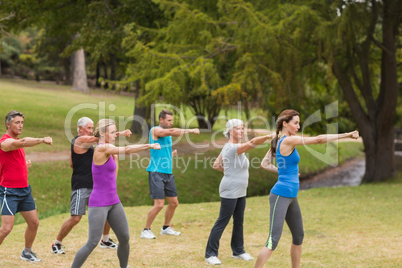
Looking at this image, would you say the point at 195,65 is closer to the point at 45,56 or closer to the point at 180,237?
the point at 180,237

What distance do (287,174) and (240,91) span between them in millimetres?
9159

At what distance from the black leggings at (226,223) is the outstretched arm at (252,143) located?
34.0 inches

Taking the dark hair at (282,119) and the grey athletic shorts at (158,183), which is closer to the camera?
the dark hair at (282,119)

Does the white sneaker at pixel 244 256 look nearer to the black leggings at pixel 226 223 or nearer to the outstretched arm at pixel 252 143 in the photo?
the black leggings at pixel 226 223

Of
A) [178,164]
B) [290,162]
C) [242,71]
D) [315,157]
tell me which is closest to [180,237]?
[290,162]

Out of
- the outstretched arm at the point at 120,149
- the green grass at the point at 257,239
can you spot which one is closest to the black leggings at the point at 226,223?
the green grass at the point at 257,239

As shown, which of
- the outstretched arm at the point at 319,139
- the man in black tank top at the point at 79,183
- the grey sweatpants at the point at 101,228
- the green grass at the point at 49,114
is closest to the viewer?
the outstretched arm at the point at 319,139

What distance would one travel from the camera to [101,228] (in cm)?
548

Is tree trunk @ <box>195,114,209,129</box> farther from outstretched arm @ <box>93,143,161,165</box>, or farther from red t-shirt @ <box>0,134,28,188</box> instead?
outstretched arm @ <box>93,143,161,165</box>

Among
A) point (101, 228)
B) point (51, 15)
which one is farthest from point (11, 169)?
point (51, 15)

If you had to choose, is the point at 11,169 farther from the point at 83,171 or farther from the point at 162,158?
the point at 162,158

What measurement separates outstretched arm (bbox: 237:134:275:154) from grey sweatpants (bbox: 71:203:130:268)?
1791 mm

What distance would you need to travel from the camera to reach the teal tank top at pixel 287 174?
5773 mm

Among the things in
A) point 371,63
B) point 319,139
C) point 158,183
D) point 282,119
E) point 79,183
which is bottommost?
point 158,183
